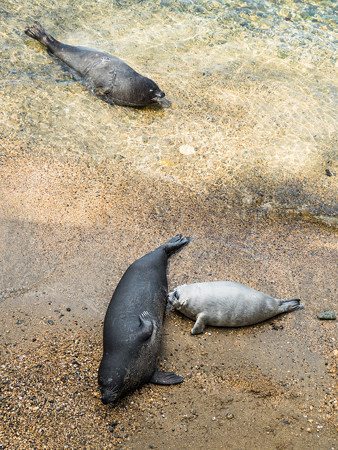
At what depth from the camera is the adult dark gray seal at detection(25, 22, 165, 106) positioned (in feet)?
23.6

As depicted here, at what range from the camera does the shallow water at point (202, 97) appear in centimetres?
631

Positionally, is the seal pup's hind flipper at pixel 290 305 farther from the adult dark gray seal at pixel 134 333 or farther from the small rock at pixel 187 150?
the small rock at pixel 187 150

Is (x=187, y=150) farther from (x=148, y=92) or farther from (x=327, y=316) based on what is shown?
(x=327, y=316)

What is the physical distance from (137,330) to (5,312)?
1404mm

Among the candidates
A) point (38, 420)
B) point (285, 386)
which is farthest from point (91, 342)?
point (285, 386)

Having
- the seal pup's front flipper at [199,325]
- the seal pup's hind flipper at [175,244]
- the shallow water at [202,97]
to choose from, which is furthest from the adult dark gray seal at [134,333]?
the shallow water at [202,97]

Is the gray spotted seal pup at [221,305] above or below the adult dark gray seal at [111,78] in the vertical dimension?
below

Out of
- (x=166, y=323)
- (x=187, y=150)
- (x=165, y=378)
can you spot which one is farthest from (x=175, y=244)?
(x=187, y=150)

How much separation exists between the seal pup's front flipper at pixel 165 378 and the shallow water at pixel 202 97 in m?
2.79

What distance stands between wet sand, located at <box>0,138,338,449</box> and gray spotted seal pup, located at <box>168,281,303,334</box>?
0.12 m

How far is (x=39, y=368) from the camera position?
3.76 m

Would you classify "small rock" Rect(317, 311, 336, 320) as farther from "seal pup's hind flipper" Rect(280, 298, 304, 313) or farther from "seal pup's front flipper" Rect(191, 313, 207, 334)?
"seal pup's front flipper" Rect(191, 313, 207, 334)

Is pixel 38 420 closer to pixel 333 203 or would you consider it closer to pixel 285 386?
pixel 285 386

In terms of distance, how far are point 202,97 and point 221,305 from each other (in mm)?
4609
